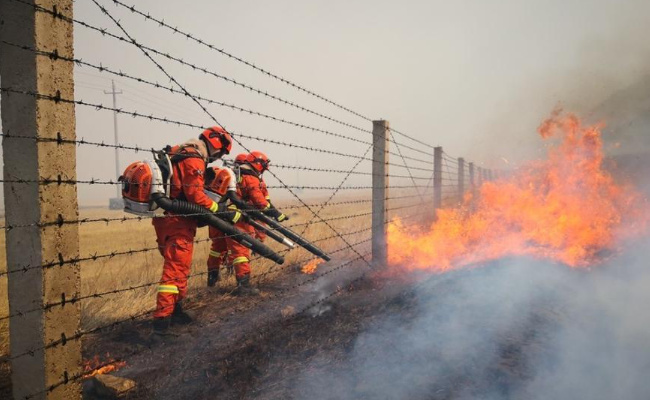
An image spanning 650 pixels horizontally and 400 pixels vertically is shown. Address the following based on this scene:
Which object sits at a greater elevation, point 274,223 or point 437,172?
point 437,172

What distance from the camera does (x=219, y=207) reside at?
4.39m

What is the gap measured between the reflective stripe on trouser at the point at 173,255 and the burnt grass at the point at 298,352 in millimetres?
437

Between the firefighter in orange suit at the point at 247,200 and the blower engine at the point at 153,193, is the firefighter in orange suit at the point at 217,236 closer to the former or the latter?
the firefighter in orange suit at the point at 247,200

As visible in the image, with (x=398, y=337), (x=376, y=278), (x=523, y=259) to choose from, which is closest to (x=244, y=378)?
(x=398, y=337)

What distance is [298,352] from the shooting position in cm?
314

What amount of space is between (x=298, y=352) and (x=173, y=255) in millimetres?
2047

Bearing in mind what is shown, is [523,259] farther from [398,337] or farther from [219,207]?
[219,207]

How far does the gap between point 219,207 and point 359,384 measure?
2643mm

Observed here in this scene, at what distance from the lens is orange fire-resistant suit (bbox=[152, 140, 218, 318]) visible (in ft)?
13.9

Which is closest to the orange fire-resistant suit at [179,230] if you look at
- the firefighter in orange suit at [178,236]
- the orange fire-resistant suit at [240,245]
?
the firefighter in orange suit at [178,236]

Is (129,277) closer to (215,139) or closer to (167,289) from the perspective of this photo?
(167,289)

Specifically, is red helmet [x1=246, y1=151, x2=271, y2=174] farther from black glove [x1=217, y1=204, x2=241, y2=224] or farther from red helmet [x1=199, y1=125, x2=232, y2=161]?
black glove [x1=217, y1=204, x2=241, y2=224]

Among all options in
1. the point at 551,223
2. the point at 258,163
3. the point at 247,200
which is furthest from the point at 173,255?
the point at 551,223

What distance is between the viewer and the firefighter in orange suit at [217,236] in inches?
215
